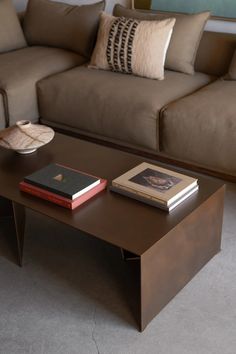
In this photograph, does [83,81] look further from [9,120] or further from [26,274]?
[26,274]

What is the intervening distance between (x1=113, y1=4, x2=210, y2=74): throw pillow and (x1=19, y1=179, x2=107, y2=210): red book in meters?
1.55

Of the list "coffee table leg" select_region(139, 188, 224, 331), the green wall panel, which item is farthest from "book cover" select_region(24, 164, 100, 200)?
the green wall panel

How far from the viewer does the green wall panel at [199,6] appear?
3.50 metres

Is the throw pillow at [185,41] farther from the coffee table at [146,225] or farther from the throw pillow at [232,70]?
the coffee table at [146,225]

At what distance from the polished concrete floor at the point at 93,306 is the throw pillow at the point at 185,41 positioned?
1411 millimetres

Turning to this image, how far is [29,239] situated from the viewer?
2.42 m

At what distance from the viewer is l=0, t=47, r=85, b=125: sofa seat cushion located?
3367 mm

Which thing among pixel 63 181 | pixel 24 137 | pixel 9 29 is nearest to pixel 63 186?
pixel 63 181

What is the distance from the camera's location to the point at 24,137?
2.30 m

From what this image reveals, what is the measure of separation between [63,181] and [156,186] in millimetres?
383

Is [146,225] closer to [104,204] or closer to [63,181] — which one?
[104,204]

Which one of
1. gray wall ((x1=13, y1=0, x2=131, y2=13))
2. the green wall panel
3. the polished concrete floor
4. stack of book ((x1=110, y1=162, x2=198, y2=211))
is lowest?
the polished concrete floor

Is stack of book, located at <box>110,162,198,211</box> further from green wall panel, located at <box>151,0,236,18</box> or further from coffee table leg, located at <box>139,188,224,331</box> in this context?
green wall panel, located at <box>151,0,236,18</box>

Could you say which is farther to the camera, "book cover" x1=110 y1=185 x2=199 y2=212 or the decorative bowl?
the decorative bowl
